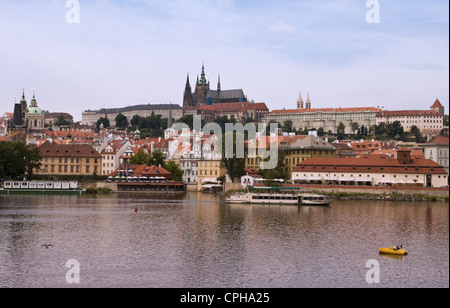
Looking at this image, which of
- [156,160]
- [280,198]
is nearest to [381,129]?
[156,160]

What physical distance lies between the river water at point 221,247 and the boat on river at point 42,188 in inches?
897

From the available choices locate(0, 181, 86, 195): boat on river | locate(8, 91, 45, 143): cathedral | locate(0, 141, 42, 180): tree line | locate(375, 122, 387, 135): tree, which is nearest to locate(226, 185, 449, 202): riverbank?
locate(0, 181, 86, 195): boat on river

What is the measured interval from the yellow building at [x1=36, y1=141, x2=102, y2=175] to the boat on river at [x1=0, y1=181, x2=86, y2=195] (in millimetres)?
11530

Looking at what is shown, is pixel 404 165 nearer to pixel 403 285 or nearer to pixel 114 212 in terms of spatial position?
pixel 114 212

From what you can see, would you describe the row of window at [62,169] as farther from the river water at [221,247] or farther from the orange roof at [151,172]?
the river water at [221,247]

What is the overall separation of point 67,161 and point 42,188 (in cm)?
1362

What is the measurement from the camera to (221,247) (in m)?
32.2

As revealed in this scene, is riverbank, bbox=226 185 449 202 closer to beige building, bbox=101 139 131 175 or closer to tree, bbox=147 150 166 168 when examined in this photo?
tree, bbox=147 150 166 168

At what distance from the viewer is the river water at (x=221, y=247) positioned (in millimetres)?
25625

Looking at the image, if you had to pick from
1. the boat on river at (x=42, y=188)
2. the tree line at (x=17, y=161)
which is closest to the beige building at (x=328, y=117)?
the tree line at (x=17, y=161)

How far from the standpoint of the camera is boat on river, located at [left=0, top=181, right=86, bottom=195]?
7312 centimetres

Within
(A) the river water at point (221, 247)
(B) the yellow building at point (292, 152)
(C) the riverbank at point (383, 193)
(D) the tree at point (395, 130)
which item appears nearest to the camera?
(A) the river water at point (221, 247)
